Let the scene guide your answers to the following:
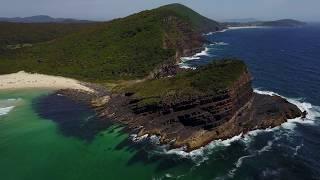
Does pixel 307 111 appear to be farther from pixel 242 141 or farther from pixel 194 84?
pixel 194 84

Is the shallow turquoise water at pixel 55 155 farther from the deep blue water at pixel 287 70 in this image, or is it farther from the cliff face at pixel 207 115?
the deep blue water at pixel 287 70

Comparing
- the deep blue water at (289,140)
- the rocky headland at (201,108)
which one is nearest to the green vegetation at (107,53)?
the rocky headland at (201,108)

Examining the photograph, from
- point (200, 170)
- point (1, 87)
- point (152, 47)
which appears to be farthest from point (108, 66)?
point (200, 170)

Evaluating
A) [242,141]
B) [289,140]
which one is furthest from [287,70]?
[242,141]

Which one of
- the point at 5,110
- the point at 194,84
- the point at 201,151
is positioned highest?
the point at 194,84

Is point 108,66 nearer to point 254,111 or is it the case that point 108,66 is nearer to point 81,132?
point 81,132

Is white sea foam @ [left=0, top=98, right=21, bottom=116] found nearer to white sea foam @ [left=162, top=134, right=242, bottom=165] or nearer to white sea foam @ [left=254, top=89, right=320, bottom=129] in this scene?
white sea foam @ [left=162, top=134, right=242, bottom=165]
